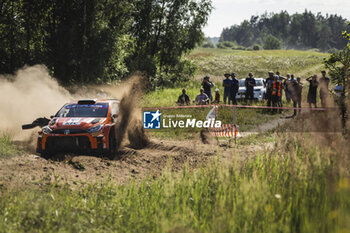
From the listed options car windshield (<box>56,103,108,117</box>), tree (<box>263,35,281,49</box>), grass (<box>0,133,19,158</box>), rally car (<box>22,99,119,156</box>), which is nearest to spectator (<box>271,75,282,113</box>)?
car windshield (<box>56,103,108,117</box>)

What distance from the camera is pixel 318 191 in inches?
189

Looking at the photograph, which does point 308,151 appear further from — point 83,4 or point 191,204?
point 83,4

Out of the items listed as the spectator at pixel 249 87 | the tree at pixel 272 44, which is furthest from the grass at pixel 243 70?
the tree at pixel 272 44

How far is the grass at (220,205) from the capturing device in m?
4.43

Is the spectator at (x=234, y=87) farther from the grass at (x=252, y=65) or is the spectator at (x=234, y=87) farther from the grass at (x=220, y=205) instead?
the grass at (x=252, y=65)

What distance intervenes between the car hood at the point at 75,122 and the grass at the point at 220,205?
3.93 metres

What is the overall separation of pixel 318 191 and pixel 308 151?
772 mm

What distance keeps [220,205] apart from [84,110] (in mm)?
8094

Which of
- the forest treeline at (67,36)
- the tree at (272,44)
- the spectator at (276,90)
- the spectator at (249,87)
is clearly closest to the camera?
the spectator at (276,90)

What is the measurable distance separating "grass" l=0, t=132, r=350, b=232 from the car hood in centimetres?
393

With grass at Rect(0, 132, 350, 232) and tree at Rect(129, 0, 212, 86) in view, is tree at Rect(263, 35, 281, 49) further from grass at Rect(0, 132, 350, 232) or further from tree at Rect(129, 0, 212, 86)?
grass at Rect(0, 132, 350, 232)

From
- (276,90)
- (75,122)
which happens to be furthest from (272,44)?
(75,122)

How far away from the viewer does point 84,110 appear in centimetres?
1197

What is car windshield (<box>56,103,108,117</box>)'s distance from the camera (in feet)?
38.6
